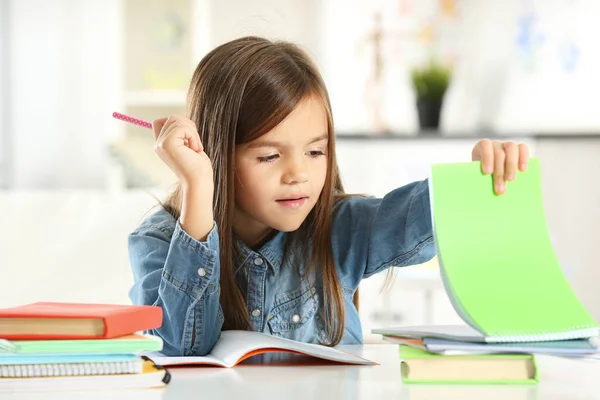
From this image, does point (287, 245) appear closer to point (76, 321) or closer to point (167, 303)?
point (167, 303)

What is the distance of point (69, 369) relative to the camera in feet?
2.66

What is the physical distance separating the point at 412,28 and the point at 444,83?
1.59ft

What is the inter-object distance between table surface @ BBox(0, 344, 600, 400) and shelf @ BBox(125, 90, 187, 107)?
361cm

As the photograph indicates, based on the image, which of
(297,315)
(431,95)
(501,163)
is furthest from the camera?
(431,95)

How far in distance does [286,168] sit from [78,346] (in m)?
0.46

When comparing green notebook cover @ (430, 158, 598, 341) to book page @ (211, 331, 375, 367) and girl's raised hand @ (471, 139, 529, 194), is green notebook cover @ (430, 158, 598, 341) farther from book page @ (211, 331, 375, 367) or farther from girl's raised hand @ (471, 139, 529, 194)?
book page @ (211, 331, 375, 367)

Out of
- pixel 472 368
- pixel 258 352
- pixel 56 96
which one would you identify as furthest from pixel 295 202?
pixel 56 96

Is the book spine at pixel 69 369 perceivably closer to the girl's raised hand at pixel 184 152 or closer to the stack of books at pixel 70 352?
the stack of books at pixel 70 352

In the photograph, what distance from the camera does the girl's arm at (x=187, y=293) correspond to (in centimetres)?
109

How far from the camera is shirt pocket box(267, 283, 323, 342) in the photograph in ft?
4.29

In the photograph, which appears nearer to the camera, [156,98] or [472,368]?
[472,368]

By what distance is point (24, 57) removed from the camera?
463 centimetres

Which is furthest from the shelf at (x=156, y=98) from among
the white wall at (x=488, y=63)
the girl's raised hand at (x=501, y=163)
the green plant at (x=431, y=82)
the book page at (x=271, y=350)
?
the girl's raised hand at (x=501, y=163)

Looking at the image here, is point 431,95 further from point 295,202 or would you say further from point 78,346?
point 78,346
